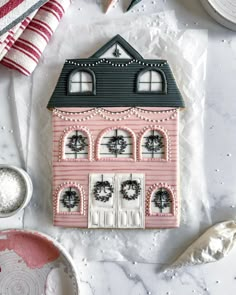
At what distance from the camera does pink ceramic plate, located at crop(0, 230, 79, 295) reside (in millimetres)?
780

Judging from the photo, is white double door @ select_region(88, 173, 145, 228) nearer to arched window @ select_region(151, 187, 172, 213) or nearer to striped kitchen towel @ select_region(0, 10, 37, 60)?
arched window @ select_region(151, 187, 172, 213)

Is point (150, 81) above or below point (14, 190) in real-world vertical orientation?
above

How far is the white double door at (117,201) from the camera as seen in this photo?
0.76m

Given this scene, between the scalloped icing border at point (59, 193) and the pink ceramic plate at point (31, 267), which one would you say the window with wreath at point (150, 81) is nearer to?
the scalloped icing border at point (59, 193)

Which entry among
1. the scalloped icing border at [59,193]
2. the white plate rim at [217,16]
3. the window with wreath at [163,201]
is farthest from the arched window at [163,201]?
the white plate rim at [217,16]

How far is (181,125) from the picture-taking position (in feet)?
2.55

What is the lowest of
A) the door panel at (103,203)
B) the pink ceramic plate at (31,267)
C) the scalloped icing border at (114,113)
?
the pink ceramic plate at (31,267)

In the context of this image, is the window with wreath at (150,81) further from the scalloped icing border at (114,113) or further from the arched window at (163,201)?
the arched window at (163,201)

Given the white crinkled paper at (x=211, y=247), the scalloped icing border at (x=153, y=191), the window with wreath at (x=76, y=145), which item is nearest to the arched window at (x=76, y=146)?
the window with wreath at (x=76, y=145)

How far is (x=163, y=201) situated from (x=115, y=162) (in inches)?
3.6

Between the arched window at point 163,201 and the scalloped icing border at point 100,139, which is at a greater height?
the scalloped icing border at point 100,139

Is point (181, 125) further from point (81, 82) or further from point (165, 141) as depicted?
point (81, 82)

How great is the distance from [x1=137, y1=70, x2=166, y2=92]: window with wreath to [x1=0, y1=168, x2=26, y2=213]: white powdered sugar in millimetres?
Answer: 226

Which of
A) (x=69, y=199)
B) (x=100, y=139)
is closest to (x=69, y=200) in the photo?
(x=69, y=199)
